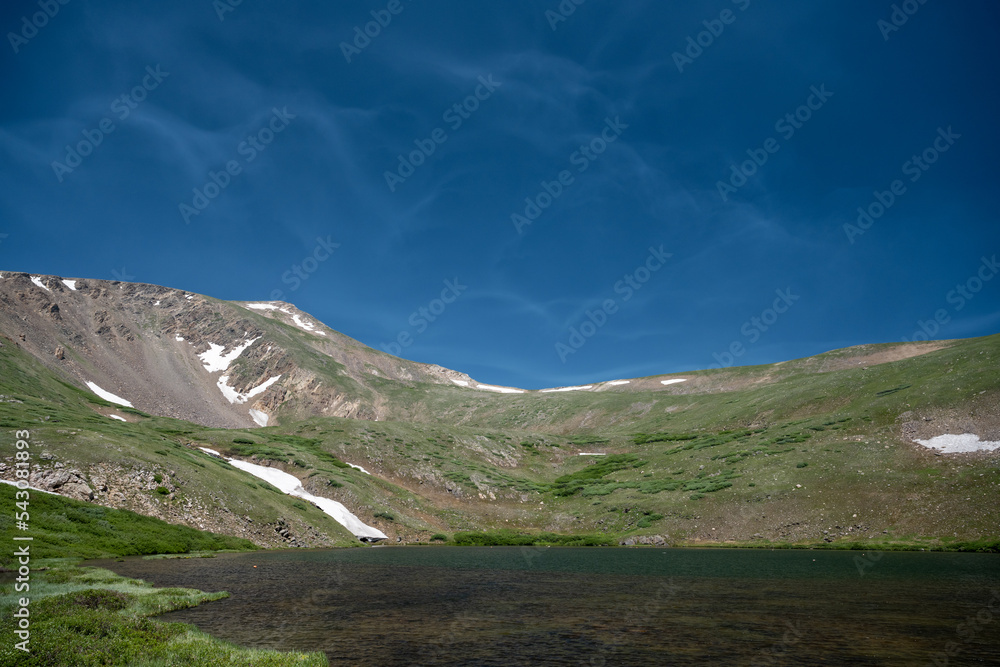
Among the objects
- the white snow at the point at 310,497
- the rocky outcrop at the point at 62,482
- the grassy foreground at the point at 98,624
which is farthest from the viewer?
the white snow at the point at 310,497

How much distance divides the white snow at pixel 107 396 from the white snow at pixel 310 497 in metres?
71.7

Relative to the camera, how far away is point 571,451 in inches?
5079

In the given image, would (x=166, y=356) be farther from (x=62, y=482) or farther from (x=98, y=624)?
(x=98, y=624)

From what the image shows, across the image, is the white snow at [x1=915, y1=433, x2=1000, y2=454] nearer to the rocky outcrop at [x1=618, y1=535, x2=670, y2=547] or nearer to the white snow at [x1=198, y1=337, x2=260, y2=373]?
the rocky outcrop at [x1=618, y1=535, x2=670, y2=547]

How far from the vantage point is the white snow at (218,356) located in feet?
587

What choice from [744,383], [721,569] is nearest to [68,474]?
[721,569]

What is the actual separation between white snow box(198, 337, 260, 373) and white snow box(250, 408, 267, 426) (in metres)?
27.6

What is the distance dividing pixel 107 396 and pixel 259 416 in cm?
4348

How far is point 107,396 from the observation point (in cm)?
12719

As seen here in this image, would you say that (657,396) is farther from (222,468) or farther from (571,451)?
(222,468)

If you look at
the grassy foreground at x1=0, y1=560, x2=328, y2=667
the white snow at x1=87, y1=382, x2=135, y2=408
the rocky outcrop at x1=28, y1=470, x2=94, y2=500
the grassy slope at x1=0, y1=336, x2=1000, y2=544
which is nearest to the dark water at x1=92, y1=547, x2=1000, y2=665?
the grassy foreground at x1=0, y1=560, x2=328, y2=667

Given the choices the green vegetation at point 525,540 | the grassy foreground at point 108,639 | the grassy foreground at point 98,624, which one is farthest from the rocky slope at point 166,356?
A: the grassy foreground at point 108,639

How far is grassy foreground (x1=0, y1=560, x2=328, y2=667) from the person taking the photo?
1249 cm

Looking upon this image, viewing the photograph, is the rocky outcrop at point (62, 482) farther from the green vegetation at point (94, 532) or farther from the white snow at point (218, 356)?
the white snow at point (218, 356)
